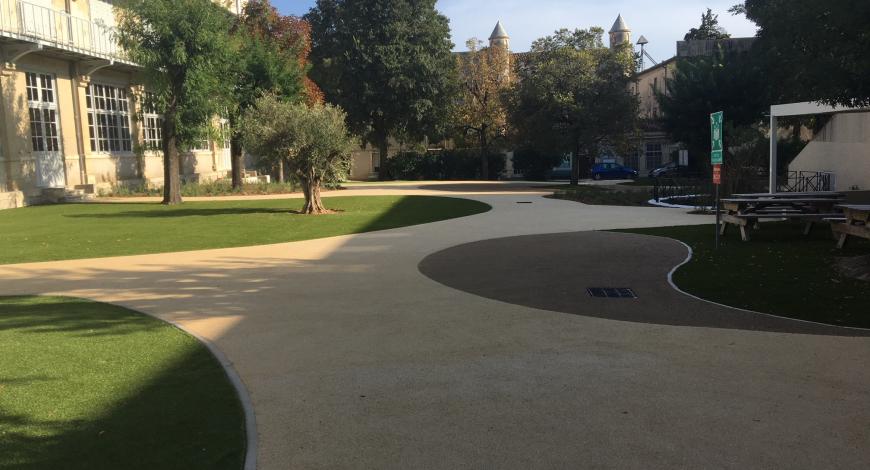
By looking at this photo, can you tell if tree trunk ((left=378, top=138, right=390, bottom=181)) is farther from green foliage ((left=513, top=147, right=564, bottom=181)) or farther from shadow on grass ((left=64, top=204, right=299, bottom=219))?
shadow on grass ((left=64, top=204, right=299, bottom=219))

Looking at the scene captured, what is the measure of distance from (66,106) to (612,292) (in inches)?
1090

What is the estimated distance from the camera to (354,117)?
156 feet

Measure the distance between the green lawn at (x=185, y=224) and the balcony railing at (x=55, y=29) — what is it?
21.5 ft

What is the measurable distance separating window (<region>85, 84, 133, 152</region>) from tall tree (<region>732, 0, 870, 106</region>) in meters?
28.9

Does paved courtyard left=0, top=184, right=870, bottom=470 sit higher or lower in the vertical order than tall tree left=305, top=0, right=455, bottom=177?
lower

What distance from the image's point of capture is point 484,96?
4850cm

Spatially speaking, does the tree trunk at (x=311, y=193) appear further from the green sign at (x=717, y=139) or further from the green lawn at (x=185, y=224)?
the green sign at (x=717, y=139)

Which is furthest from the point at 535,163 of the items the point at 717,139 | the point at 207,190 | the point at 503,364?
the point at 503,364

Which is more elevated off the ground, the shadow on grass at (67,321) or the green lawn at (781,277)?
the shadow on grass at (67,321)

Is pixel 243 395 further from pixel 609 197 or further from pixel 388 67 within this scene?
pixel 388 67

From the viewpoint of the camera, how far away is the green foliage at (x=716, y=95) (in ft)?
114

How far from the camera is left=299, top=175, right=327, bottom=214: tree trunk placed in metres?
20.0

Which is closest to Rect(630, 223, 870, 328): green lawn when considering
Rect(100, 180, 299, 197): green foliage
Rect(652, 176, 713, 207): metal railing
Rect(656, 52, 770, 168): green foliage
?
Rect(652, 176, 713, 207): metal railing

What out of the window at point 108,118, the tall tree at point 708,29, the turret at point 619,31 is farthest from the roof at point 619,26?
the window at point 108,118
